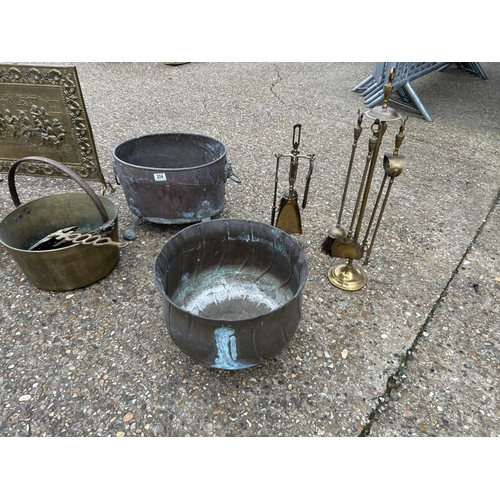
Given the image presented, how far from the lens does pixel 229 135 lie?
5203 mm

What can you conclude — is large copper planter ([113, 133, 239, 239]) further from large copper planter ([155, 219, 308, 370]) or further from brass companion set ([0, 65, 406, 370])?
large copper planter ([155, 219, 308, 370])

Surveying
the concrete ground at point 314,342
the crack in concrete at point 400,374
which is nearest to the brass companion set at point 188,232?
the concrete ground at point 314,342

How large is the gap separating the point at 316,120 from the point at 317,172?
171 centimetres

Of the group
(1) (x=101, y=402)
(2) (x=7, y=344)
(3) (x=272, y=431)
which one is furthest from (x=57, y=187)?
(3) (x=272, y=431)

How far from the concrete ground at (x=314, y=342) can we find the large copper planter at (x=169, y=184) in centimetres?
30

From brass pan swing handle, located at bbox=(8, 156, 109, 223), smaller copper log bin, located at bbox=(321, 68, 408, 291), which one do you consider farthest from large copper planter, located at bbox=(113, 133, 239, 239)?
smaller copper log bin, located at bbox=(321, 68, 408, 291)

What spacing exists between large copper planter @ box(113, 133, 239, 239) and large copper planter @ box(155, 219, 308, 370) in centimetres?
65

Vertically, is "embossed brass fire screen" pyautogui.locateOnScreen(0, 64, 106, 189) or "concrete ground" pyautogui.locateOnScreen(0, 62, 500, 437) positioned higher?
"embossed brass fire screen" pyautogui.locateOnScreen(0, 64, 106, 189)

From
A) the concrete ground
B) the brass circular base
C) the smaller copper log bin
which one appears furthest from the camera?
the brass circular base

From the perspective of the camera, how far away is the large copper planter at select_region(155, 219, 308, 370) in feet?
6.22

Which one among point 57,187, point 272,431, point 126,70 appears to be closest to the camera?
point 272,431

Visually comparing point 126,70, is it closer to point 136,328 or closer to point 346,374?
point 136,328

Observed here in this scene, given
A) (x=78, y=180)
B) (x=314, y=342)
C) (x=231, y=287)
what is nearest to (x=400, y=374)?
(x=314, y=342)

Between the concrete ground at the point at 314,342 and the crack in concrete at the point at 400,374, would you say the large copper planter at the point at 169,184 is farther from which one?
the crack in concrete at the point at 400,374
